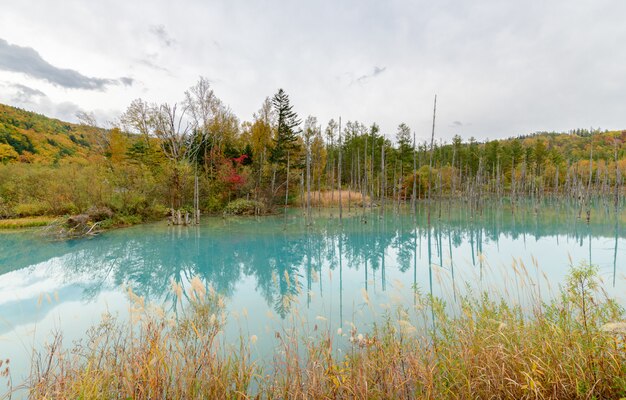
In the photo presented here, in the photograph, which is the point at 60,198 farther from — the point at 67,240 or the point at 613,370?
the point at 613,370

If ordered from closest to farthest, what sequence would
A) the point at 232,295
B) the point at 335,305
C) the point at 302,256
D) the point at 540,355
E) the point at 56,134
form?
the point at 540,355 < the point at 335,305 < the point at 232,295 < the point at 302,256 < the point at 56,134

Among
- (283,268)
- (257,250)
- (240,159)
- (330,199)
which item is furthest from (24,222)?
(330,199)

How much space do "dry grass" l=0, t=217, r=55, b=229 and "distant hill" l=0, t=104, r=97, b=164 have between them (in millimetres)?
7859

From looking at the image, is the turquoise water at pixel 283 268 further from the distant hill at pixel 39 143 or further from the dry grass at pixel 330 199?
the distant hill at pixel 39 143

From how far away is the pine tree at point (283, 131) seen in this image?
97.3ft

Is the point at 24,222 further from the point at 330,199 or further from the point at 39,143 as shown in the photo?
the point at 39,143

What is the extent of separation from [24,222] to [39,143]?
25.0m

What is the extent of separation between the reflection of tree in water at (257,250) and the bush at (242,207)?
4839 millimetres

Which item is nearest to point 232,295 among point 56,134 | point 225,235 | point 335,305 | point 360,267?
point 335,305

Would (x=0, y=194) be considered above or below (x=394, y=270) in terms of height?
above

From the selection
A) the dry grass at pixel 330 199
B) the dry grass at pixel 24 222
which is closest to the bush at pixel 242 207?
the dry grass at pixel 330 199

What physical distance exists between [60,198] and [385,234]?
21114 millimetres

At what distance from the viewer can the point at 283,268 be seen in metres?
10.1

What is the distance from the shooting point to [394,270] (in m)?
9.27
